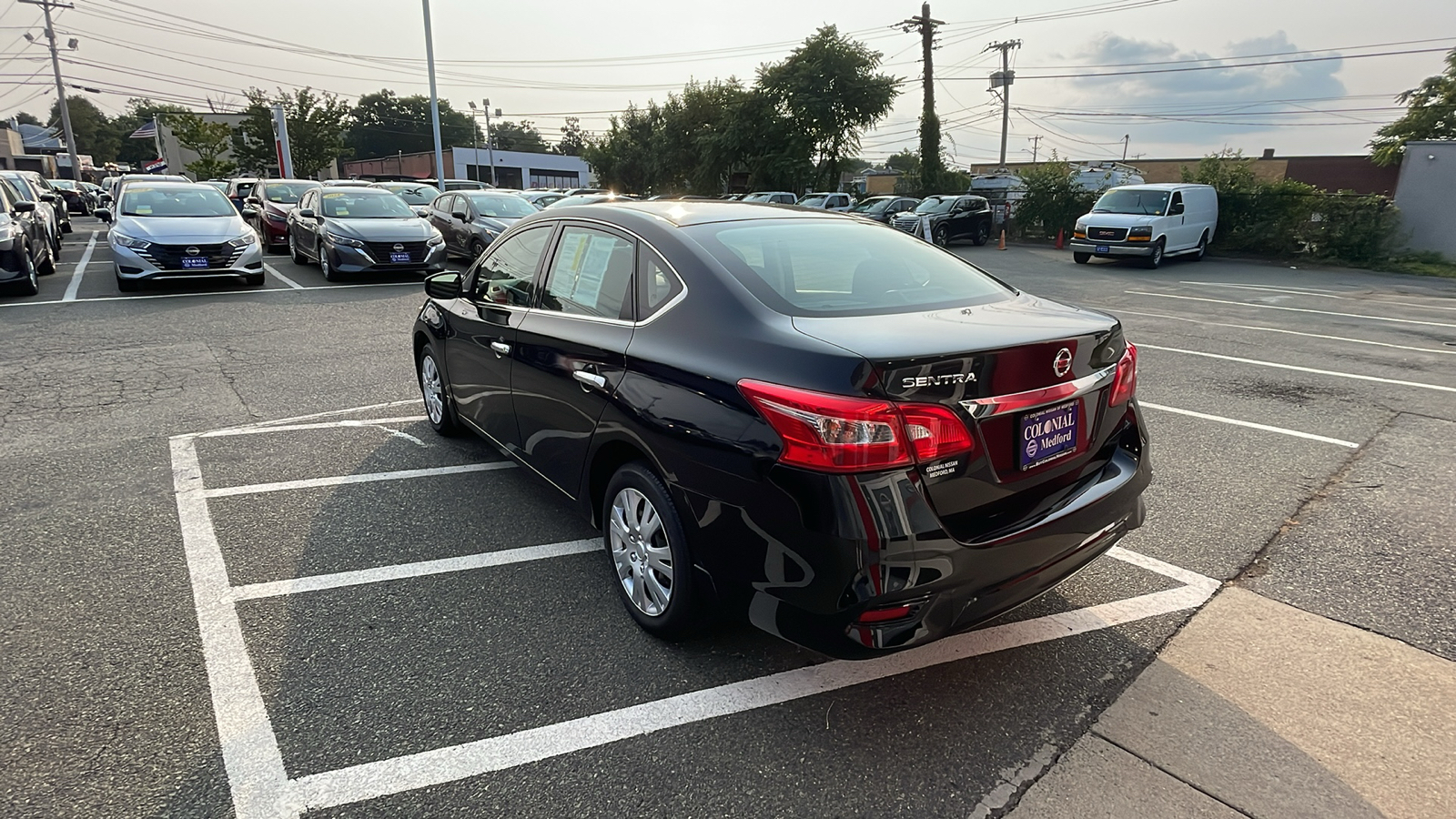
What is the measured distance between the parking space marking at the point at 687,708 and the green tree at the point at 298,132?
143 ft

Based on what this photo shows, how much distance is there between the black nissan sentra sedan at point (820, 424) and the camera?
2258mm

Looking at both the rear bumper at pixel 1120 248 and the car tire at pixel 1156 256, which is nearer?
the rear bumper at pixel 1120 248

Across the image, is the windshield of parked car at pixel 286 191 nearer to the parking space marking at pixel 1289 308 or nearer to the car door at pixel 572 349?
the car door at pixel 572 349

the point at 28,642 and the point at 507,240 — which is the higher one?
the point at 507,240

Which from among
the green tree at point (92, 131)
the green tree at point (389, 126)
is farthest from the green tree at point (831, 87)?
the green tree at point (92, 131)

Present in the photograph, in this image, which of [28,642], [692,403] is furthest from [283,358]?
[692,403]

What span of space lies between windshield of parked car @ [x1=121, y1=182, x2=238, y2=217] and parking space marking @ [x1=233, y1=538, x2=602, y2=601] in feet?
36.2

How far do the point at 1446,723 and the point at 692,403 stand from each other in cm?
273

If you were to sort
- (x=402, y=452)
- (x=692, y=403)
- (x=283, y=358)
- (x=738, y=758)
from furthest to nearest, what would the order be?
(x=283, y=358)
(x=402, y=452)
(x=692, y=403)
(x=738, y=758)

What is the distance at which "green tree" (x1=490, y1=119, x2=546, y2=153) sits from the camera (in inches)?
4508

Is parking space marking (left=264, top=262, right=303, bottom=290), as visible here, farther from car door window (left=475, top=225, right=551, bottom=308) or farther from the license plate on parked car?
the license plate on parked car

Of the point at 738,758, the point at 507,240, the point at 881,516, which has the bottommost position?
the point at 738,758

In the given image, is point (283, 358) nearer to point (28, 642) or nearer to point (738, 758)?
point (28, 642)

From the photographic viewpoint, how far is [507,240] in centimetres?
437
